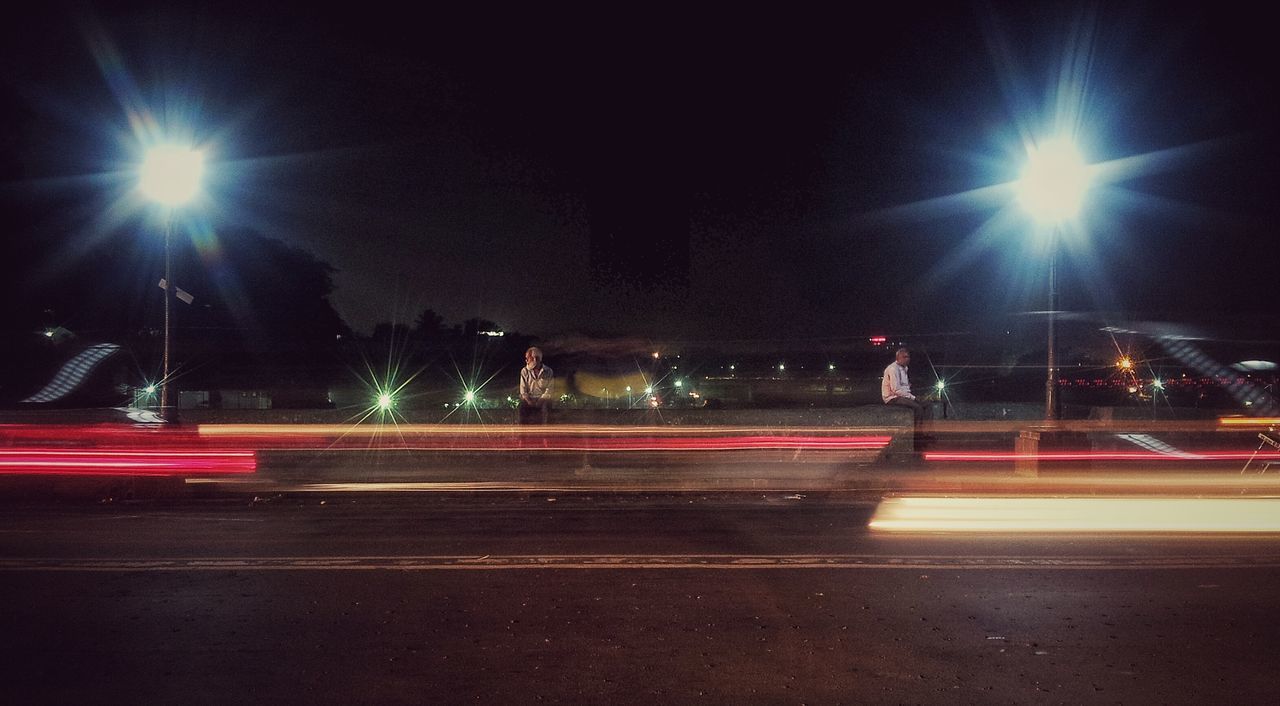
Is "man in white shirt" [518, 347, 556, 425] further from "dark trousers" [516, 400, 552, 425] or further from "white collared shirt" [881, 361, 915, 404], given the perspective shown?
"white collared shirt" [881, 361, 915, 404]

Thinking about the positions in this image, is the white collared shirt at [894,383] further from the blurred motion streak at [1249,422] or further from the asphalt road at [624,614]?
the blurred motion streak at [1249,422]

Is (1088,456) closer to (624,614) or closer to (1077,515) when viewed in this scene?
(1077,515)

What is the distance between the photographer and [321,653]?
554 centimetres

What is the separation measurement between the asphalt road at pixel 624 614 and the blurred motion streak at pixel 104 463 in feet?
8.24

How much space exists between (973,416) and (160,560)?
20.4m

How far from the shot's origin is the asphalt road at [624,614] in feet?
16.5

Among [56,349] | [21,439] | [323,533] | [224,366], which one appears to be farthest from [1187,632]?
[224,366]

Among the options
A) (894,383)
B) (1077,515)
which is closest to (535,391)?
(894,383)

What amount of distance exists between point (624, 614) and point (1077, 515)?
6486 mm

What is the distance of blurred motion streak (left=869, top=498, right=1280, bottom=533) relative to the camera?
9484 millimetres

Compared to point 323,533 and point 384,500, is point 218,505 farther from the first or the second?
point 323,533

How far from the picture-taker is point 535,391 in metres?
14.2

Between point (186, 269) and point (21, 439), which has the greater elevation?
point (186, 269)

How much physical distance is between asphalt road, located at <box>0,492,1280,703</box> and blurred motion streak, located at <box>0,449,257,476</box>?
2510 millimetres
